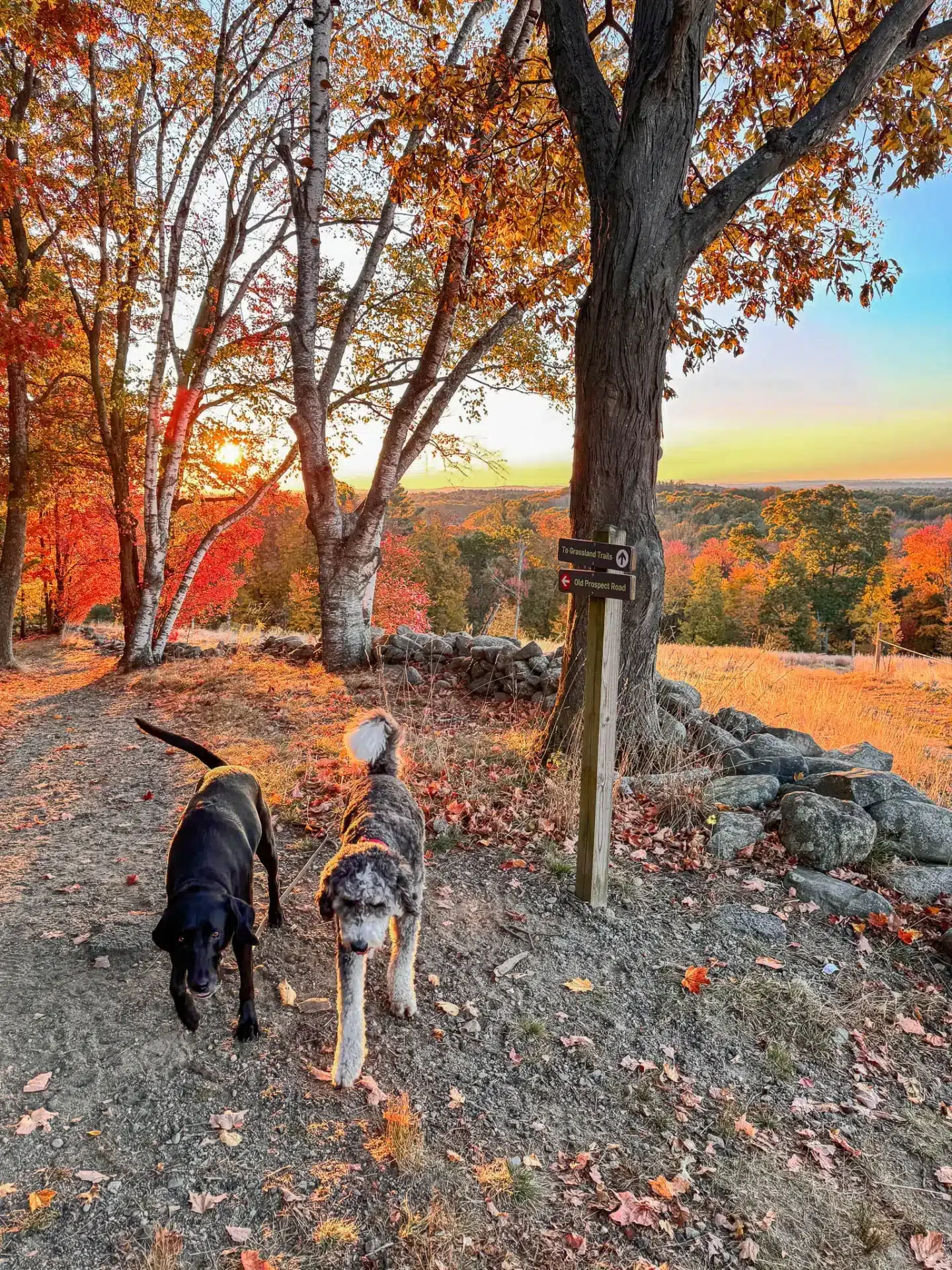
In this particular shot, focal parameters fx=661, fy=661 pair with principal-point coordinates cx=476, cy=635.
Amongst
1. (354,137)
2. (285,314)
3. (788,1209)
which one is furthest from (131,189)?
(788,1209)

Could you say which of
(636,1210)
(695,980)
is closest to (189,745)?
(636,1210)

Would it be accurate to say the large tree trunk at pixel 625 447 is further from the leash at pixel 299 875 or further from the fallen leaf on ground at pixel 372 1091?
the fallen leaf on ground at pixel 372 1091

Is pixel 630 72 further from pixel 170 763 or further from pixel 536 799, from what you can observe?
pixel 170 763

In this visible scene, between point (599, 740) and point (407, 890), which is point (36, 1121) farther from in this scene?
point (599, 740)

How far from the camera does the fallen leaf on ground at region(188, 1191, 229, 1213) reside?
2.58 m

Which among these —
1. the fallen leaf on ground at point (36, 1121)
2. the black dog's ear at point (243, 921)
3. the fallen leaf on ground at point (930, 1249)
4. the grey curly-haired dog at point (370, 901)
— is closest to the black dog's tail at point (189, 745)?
the grey curly-haired dog at point (370, 901)

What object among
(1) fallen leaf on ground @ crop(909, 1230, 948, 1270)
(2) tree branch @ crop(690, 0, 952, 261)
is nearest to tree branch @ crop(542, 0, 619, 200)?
(2) tree branch @ crop(690, 0, 952, 261)

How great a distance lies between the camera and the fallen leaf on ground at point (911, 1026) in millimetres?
3877

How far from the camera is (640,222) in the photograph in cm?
569

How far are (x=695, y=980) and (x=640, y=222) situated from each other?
5899 mm

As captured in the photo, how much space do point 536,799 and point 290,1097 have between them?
3216 millimetres

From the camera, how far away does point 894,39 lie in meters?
5.27

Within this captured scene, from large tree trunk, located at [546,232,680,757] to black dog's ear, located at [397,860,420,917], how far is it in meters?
3.15

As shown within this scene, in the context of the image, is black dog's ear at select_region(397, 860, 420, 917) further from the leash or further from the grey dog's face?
the leash
